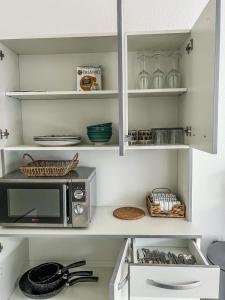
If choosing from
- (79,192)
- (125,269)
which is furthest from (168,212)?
(79,192)

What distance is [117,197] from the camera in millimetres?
1620


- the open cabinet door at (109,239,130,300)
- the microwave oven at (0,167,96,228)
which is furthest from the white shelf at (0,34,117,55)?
the open cabinet door at (109,239,130,300)

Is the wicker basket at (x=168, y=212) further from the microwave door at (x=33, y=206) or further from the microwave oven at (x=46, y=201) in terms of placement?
the microwave door at (x=33, y=206)

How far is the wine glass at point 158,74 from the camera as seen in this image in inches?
56.7

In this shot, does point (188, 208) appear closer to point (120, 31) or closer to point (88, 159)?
point (88, 159)

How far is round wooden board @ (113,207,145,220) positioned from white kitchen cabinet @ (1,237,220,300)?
13cm

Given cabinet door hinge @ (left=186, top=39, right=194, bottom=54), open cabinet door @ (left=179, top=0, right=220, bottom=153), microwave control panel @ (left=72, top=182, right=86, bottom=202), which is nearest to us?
open cabinet door @ (left=179, top=0, right=220, bottom=153)

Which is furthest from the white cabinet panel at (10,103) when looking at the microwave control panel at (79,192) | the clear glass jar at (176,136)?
the clear glass jar at (176,136)

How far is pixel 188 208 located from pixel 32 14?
1562 mm

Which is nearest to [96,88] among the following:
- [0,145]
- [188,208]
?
[0,145]

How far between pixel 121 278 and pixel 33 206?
A: 59 centimetres

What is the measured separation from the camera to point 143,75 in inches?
57.4

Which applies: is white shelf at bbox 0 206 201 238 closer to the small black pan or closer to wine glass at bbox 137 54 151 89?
A: the small black pan

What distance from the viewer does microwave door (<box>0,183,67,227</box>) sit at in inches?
50.4
